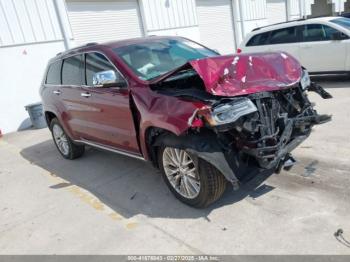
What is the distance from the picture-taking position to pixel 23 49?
920 cm

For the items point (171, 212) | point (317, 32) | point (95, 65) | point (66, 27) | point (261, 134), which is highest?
point (66, 27)

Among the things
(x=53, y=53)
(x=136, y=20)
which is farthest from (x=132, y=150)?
(x=136, y=20)

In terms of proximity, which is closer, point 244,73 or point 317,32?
point 244,73

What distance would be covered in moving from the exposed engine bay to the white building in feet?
23.2

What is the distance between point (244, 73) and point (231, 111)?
58 cm

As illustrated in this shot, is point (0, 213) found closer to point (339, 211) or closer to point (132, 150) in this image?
point (132, 150)

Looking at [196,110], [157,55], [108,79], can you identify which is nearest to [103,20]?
[157,55]

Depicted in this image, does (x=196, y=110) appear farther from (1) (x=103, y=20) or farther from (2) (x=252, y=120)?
(1) (x=103, y=20)

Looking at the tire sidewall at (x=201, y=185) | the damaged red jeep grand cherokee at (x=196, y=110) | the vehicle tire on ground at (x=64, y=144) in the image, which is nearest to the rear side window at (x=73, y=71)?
the damaged red jeep grand cherokee at (x=196, y=110)

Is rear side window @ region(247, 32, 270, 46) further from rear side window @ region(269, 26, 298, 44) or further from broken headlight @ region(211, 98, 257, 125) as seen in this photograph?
broken headlight @ region(211, 98, 257, 125)

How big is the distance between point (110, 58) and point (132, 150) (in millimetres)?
1187

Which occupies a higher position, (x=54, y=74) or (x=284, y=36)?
(x=54, y=74)

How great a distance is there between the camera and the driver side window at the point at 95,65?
4.24 m

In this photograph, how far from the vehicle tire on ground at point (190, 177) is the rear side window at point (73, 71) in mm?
1991
